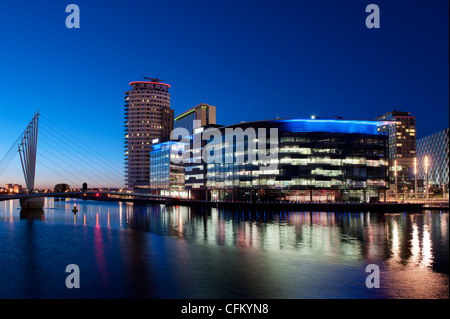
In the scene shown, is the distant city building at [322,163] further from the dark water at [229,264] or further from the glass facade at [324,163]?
the dark water at [229,264]

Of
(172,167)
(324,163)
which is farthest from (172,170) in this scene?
(324,163)

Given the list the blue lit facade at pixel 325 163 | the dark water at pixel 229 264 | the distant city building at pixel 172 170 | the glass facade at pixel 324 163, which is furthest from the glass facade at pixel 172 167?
the dark water at pixel 229 264

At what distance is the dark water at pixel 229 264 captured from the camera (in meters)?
24.5

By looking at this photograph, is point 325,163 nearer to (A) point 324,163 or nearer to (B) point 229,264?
(A) point 324,163

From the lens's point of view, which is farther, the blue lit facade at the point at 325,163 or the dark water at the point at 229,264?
the blue lit facade at the point at 325,163

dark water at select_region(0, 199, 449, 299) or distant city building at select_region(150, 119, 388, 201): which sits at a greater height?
distant city building at select_region(150, 119, 388, 201)

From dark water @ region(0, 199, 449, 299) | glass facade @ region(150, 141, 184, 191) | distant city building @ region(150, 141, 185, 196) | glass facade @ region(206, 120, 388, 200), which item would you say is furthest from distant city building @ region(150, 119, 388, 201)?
glass facade @ region(150, 141, 184, 191)

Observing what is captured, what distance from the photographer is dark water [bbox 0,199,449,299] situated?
24.5 metres

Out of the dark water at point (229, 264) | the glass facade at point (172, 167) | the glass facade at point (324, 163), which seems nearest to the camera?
the dark water at point (229, 264)

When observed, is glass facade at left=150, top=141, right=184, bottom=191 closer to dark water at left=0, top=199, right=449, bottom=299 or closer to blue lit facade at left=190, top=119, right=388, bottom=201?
blue lit facade at left=190, top=119, right=388, bottom=201

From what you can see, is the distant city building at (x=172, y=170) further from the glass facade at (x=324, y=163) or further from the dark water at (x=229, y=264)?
the dark water at (x=229, y=264)

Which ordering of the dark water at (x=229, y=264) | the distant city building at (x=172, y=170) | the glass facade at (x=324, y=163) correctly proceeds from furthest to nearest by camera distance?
1. the distant city building at (x=172, y=170)
2. the glass facade at (x=324, y=163)
3. the dark water at (x=229, y=264)

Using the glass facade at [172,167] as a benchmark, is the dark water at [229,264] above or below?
below
